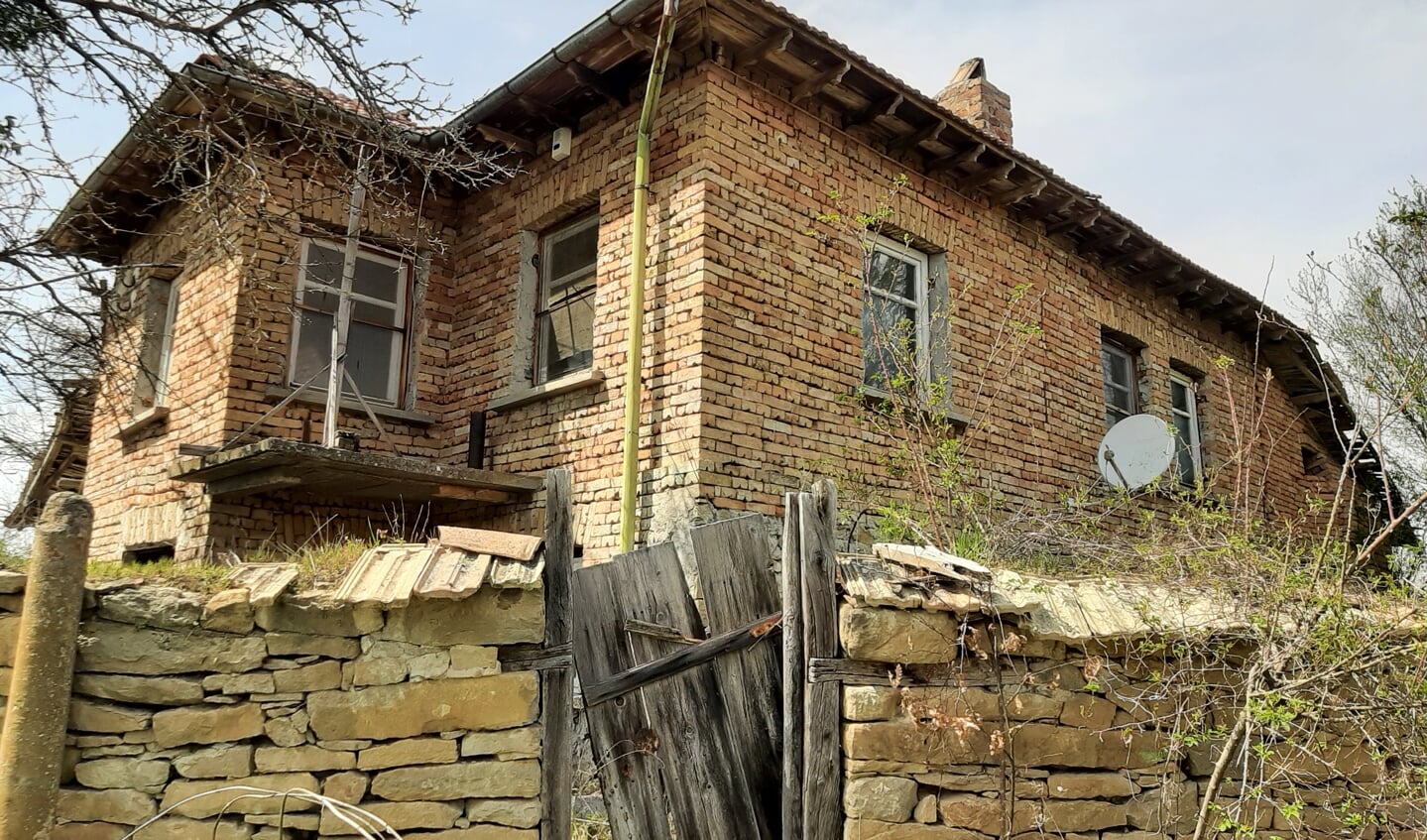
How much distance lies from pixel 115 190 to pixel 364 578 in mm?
7541

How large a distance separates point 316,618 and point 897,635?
85.0 inches

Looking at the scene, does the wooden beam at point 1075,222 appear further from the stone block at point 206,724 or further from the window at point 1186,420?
the stone block at point 206,724

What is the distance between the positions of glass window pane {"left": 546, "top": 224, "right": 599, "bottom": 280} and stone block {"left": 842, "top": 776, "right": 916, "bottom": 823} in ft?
17.0

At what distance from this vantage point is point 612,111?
7.59 m

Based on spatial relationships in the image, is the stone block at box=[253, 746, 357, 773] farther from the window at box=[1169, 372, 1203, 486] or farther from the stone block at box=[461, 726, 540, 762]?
the window at box=[1169, 372, 1203, 486]

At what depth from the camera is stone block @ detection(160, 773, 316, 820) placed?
3.14 metres

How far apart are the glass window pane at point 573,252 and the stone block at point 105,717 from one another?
5.34 meters

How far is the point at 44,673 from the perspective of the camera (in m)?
2.92

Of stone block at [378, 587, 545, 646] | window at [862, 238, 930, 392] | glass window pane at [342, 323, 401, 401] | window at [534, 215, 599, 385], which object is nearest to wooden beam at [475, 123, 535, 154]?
window at [534, 215, 599, 385]

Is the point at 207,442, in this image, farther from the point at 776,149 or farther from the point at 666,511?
the point at 776,149

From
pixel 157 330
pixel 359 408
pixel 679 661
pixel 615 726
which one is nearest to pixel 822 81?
pixel 359 408

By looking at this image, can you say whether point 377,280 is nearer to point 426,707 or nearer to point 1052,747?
point 426,707

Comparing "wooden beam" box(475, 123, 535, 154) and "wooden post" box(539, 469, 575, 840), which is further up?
"wooden beam" box(475, 123, 535, 154)

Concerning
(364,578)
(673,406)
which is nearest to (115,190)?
(673,406)
